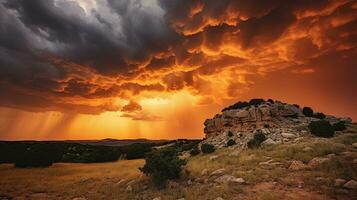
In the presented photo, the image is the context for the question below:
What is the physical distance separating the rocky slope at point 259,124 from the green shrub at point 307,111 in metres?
0.77

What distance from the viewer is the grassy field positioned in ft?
49.1

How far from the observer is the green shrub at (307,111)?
48.7 metres

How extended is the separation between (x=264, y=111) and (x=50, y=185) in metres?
33.3

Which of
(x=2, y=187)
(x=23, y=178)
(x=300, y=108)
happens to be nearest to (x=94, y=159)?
(x=23, y=178)

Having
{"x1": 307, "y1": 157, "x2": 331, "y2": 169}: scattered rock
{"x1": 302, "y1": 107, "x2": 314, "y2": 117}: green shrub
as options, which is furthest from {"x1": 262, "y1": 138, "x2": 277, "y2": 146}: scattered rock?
{"x1": 302, "y1": 107, "x2": 314, "y2": 117}: green shrub

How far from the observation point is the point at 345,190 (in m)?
14.0

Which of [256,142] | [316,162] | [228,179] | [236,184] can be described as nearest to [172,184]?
[228,179]

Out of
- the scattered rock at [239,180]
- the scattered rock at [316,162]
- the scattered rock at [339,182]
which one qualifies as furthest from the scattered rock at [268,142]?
the scattered rock at [339,182]

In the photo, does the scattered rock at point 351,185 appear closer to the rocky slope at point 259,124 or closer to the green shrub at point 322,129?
the rocky slope at point 259,124

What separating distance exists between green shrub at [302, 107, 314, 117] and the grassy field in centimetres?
2148

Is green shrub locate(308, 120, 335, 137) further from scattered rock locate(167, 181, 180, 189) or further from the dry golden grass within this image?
the dry golden grass

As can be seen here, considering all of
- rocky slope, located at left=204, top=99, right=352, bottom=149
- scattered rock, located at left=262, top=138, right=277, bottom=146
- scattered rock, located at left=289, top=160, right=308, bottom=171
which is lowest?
scattered rock, located at left=289, top=160, right=308, bottom=171

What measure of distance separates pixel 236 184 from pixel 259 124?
2662 cm

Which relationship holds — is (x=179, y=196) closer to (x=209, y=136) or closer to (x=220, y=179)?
(x=220, y=179)
